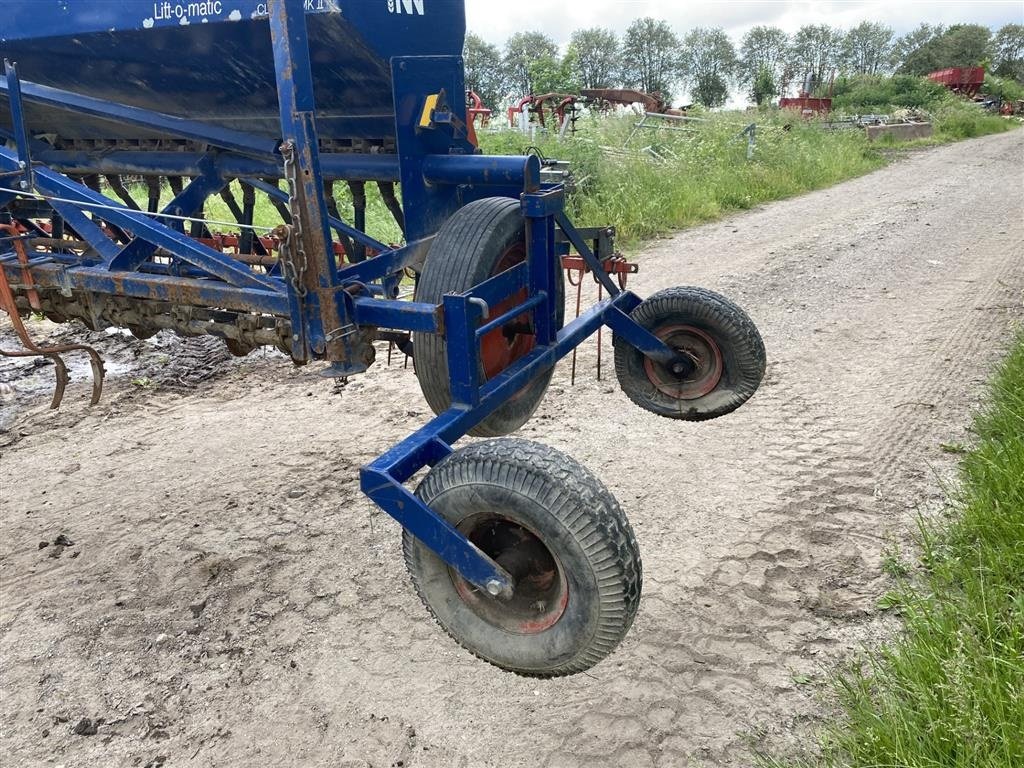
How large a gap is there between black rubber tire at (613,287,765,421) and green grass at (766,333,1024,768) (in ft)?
3.44

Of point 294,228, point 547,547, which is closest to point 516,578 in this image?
point 547,547

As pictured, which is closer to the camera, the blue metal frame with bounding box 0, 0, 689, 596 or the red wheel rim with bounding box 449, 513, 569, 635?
the red wheel rim with bounding box 449, 513, 569, 635

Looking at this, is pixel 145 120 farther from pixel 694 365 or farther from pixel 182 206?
pixel 694 365

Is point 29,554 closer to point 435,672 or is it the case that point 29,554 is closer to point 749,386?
point 435,672

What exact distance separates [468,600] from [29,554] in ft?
7.12

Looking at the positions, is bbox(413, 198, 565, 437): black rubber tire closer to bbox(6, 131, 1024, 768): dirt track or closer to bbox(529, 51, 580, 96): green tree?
bbox(6, 131, 1024, 768): dirt track

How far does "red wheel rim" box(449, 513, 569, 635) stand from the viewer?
8.30 ft

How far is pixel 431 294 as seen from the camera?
318 cm

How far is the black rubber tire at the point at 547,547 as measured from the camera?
7.69ft

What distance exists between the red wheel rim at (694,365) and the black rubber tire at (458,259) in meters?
1.07

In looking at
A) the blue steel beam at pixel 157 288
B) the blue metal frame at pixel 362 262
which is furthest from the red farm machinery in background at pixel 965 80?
the blue steel beam at pixel 157 288

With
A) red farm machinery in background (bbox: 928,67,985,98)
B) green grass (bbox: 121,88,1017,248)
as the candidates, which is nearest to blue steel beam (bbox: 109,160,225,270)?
green grass (bbox: 121,88,1017,248)

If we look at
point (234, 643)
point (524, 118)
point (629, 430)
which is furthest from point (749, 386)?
point (524, 118)

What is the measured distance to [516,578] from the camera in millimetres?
2578
